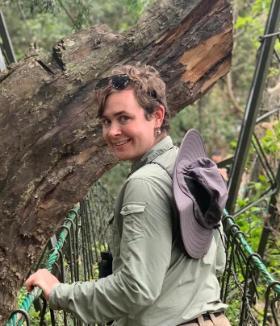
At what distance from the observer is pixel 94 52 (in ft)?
11.4

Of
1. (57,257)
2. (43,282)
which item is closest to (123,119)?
(43,282)

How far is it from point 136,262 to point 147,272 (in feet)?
0.15

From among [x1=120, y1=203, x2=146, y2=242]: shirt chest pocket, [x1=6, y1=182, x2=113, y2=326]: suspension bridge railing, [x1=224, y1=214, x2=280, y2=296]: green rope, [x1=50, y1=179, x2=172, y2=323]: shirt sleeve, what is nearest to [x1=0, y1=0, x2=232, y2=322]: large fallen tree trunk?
[x1=6, y1=182, x2=113, y2=326]: suspension bridge railing

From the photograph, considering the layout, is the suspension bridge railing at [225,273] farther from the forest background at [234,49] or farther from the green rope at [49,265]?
the forest background at [234,49]

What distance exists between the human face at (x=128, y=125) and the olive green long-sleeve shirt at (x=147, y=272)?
0.14 feet

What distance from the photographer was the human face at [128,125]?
1810 millimetres

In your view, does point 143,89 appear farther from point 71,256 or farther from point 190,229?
point 71,256

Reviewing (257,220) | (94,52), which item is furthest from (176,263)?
(257,220)

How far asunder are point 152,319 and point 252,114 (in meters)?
3.33

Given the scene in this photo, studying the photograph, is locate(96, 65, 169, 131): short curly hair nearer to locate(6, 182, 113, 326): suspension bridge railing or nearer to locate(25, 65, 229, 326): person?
locate(25, 65, 229, 326): person

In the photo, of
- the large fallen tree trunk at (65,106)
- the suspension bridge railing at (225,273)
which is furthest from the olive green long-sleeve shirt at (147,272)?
the large fallen tree trunk at (65,106)

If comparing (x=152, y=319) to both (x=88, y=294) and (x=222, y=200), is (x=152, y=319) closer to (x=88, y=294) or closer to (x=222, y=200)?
(x=88, y=294)

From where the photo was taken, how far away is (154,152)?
1.82 m

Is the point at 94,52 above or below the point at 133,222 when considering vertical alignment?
above
